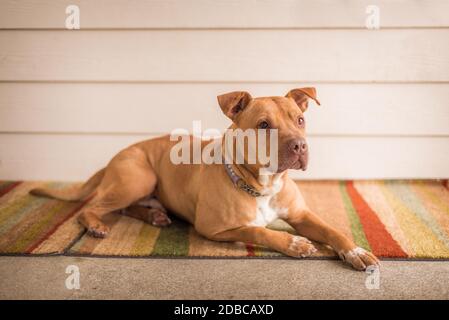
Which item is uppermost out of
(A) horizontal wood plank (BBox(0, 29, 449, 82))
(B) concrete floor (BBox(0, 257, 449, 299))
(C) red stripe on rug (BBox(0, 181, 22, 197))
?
(A) horizontal wood plank (BBox(0, 29, 449, 82))

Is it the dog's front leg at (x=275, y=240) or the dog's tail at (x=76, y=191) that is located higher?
the dog's tail at (x=76, y=191)

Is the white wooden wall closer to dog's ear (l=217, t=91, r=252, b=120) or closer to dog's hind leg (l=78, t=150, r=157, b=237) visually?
dog's hind leg (l=78, t=150, r=157, b=237)

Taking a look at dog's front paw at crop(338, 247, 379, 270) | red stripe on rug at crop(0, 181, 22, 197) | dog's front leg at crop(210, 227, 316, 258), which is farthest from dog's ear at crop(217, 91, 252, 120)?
red stripe on rug at crop(0, 181, 22, 197)

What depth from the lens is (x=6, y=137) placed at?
413cm

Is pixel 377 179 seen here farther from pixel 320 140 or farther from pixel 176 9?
pixel 176 9

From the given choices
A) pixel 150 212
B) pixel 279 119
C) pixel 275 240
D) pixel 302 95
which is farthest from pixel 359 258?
pixel 150 212

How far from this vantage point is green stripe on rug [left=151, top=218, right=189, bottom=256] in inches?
112

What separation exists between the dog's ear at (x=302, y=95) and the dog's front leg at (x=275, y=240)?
0.82 metres

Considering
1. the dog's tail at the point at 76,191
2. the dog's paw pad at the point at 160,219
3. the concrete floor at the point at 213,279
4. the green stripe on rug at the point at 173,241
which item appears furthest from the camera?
the dog's tail at the point at 76,191

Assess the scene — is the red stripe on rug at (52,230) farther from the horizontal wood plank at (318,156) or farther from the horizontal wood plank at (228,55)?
the horizontal wood plank at (228,55)

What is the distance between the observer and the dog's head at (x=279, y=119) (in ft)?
8.63

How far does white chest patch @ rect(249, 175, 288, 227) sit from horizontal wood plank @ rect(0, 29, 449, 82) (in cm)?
129

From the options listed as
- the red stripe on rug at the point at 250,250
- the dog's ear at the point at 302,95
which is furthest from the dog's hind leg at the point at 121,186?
the dog's ear at the point at 302,95
